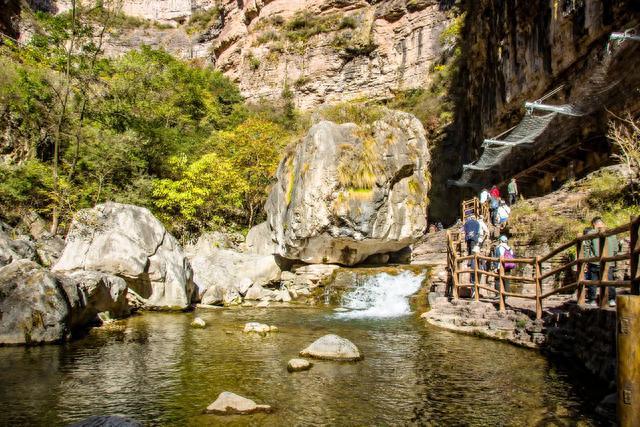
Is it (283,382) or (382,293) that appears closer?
(283,382)

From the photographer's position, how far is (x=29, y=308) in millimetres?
8078

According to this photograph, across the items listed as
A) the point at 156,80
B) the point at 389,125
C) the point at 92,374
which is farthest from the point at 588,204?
the point at 156,80

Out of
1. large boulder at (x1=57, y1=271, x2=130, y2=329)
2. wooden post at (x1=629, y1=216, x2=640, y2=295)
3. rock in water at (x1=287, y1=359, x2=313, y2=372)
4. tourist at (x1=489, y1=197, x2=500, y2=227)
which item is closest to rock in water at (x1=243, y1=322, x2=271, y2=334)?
rock in water at (x1=287, y1=359, x2=313, y2=372)

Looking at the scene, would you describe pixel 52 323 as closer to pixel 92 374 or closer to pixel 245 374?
pixel 92 374

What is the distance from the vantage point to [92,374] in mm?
6371

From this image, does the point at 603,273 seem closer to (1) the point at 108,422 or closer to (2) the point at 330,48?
(1) the point at 108,422

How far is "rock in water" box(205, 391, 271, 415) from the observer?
16.1 ft

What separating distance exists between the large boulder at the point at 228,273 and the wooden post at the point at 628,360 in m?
12.8

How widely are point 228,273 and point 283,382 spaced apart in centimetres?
1110

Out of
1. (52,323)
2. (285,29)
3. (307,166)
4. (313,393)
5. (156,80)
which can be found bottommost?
(313,393)

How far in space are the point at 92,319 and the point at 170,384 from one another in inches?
214

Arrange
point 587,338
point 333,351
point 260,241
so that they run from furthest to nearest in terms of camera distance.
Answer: point 260,241 < point 333,351 < point 587,338

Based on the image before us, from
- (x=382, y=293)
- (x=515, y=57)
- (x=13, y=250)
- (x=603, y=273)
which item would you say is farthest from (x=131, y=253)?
(x=515, y=57)

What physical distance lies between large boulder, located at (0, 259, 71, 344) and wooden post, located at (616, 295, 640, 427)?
29.2 ft
